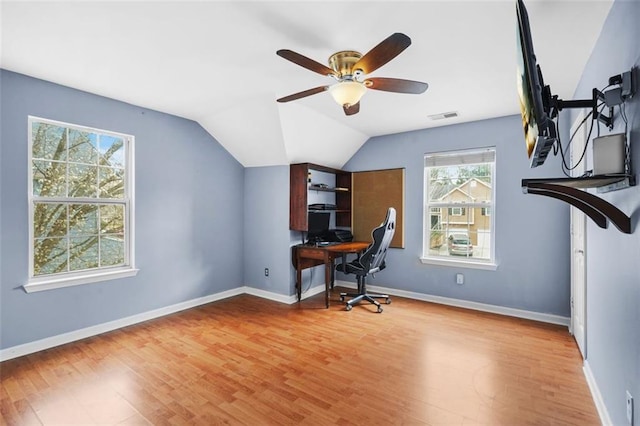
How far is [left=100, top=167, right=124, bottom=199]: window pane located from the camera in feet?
10.9

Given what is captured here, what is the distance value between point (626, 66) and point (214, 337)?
3620mm

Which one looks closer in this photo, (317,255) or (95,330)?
(95,330)

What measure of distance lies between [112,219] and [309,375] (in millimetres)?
2710

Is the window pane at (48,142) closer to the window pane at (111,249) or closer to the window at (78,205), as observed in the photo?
the window at (78,205)

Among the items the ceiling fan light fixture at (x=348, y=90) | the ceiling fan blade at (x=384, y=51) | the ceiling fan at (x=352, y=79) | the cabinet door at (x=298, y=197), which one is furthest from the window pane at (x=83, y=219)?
the ceiling fan blade at (x=384, y=51)

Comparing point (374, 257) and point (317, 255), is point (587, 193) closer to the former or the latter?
point (374, 257)

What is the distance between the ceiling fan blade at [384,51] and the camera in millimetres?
1646

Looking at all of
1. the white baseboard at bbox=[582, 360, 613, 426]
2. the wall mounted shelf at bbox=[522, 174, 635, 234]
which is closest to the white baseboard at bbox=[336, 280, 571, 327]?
the white baseboard at bbox=[582, 360, 613, 426]

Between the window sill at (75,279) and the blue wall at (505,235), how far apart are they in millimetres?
3532

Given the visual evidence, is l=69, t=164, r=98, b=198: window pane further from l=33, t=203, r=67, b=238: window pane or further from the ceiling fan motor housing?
the ceiling fan motor housing

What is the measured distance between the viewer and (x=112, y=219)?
3.38 meters

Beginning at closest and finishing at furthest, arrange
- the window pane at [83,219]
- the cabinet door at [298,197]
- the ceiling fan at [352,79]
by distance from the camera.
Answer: the ceiling fan at [352,79], the window pane at [83,219], the cabinet door at [298,197]

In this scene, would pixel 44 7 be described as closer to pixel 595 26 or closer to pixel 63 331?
pixel 63 331

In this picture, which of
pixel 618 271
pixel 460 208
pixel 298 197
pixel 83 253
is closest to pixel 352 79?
pixel 618 271
